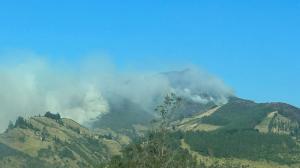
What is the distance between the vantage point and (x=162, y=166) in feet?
545

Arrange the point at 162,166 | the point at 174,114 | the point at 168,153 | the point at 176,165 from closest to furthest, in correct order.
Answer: the point at 174,114 → the point at 162,166 → the point at 168,153 → the point at 176,165

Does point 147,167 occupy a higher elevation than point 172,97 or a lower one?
lower

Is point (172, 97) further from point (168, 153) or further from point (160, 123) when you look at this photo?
point (168, 153)

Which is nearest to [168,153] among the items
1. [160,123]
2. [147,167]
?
[147,167]

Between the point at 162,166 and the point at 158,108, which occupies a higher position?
the point at 158,108

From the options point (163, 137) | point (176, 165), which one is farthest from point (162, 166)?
point (176, 165)

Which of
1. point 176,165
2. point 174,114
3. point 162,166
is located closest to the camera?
point 174,114

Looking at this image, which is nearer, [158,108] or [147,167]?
[158,108]

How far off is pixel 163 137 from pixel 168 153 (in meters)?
15.2

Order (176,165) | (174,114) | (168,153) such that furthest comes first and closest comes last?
(176,165) → (168,153) → (174,114)

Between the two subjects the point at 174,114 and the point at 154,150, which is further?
the point at 154,150

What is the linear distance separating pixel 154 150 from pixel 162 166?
2191 centimetres

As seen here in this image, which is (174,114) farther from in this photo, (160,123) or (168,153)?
(168,153)

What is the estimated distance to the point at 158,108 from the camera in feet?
515
